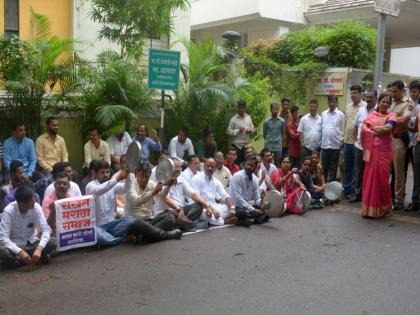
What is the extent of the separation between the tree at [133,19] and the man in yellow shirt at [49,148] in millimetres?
3201

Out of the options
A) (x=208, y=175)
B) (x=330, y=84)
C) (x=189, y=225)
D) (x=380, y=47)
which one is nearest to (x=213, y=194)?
(x=208, y=175)

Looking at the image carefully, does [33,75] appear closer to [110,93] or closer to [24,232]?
[110,93]

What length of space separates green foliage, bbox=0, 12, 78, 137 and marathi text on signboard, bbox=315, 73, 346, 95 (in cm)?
661

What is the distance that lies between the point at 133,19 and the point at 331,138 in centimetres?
481

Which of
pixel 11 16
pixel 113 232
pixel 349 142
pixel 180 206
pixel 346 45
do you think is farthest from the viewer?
pixel 346 45

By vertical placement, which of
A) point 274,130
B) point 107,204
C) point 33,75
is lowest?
point 107,204

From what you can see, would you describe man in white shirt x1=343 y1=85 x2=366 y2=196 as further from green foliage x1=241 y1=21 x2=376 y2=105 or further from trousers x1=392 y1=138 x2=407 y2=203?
green foliage x1=241 y1=21 x2=376 y2=105

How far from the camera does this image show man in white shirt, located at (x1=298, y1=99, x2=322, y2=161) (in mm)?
10742

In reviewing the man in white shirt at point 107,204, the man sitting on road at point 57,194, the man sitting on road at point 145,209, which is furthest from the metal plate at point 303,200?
the man sitting on road at point 57,194

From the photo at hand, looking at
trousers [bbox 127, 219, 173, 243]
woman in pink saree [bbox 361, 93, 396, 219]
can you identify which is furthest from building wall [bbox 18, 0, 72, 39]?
woman in pink saree [bbox 361, 93, 396, 219]

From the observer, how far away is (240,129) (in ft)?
36.4

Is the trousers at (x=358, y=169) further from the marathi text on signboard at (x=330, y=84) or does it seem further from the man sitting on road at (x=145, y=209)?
the man sitting on road at (x=145, y=209)

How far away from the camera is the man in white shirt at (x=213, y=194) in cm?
827

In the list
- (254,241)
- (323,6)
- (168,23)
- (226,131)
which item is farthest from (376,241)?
(323,6)
